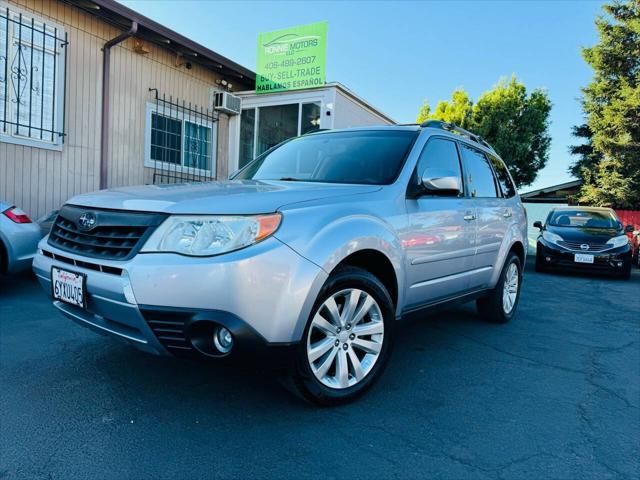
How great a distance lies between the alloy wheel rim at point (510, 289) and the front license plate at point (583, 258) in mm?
4865

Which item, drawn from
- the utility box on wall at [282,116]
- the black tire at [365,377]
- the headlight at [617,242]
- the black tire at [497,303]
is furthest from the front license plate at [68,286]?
the headlight at [617,242]

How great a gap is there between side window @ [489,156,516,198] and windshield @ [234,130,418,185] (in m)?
1.74

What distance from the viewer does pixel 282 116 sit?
390 inches

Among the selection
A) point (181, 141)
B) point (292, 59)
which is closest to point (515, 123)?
point (292, 59)

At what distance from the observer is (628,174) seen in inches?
832

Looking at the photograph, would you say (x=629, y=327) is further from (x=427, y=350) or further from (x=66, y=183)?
(x=66, y=183)

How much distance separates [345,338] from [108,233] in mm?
1381

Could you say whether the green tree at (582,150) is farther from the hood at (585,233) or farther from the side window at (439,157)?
the side window at (439,157)

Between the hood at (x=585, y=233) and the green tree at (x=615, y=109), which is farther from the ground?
the green tree at (x=615, y=109)

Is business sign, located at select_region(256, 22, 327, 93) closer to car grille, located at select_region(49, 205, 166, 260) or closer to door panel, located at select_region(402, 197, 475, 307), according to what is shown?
door panel, located at select_region(402, 197, 475, 307)

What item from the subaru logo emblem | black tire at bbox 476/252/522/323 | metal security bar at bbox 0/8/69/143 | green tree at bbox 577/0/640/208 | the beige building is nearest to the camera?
the subaru logo emblem

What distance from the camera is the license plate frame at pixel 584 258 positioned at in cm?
905

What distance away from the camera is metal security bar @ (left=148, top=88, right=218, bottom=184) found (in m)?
8.51

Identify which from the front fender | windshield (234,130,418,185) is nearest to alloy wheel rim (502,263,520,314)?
the front fender
